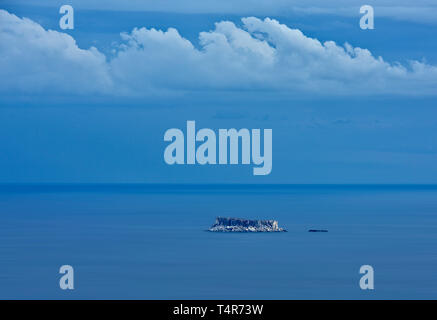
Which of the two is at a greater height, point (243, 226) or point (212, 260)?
point (243, 226)

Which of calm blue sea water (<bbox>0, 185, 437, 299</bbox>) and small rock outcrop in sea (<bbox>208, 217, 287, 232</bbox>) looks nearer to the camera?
calm blue sea water (<bbox>0, 185, 437, 299</bbox>)

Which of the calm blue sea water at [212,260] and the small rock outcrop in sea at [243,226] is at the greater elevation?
the small rock outcrop in sea at [243,226]

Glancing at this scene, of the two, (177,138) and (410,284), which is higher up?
(177,138)

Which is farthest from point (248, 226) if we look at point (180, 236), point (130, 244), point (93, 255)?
point (93, 255)

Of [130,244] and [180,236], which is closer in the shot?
[130,244]

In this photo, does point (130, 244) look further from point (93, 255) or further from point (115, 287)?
point (115, 287)

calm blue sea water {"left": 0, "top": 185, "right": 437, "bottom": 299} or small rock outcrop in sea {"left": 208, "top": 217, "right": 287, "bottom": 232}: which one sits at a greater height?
small rock outcrop in sea {"left": 208, "top": 217, "right": 287, "bottom": 232}

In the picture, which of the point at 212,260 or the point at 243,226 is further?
the point at 243,226

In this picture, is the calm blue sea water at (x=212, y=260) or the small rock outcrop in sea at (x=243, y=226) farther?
the small rock outcrop in sea at (x=243, y=226)

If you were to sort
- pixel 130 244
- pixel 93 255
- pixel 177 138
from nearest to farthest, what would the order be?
1. pixel 177 138
2. pixel 93 255
3. pixel 130 244
